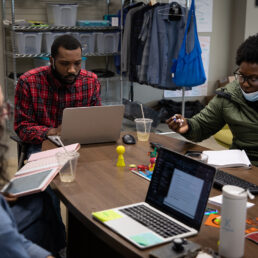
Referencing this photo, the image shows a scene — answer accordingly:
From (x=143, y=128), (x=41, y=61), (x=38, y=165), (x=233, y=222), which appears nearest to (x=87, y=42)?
(x=41, y=61)

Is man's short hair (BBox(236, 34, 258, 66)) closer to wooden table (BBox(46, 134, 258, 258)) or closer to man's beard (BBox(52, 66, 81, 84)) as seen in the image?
wooden table (BBox(46, 134, 258, 258))

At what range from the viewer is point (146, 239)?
1248 mm

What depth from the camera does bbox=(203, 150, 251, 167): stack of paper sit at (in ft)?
6.35

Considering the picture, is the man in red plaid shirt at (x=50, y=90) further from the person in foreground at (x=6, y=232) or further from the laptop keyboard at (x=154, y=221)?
A: the person in foreground at (x=6, y=232)

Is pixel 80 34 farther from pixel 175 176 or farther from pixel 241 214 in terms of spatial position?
pixel 241 214

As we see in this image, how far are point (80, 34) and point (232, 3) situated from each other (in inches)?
93.0

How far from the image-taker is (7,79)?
4.93m

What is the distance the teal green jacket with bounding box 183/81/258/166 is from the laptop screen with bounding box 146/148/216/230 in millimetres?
888

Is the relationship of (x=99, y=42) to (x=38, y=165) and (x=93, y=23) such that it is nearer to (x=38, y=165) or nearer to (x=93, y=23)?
(x=93, y=23)

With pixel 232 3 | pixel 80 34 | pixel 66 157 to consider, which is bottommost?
pixel 66 157

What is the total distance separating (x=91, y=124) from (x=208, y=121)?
0.69 meters

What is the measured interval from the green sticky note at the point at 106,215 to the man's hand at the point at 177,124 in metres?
0.95

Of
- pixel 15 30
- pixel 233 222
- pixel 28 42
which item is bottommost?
pixel 233 222

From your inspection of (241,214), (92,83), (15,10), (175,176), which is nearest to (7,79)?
(15,10)
